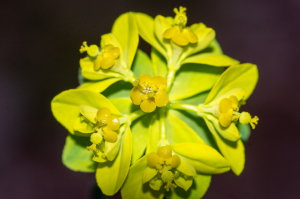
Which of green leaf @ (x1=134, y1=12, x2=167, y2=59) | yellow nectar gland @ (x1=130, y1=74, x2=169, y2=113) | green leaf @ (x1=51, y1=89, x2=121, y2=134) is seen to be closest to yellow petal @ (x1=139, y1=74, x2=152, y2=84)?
yellow nectar gland @ (x1=130, y1=74, x2=169, y2=113)

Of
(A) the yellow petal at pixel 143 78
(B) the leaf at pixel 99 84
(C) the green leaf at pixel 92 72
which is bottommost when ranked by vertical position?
(B) the leaf at pixel 99 84

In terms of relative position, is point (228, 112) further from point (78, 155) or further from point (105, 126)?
point (78, 155)

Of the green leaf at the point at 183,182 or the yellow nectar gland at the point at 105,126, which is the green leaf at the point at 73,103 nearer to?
the yellow nectar gland at the point at 105,126
